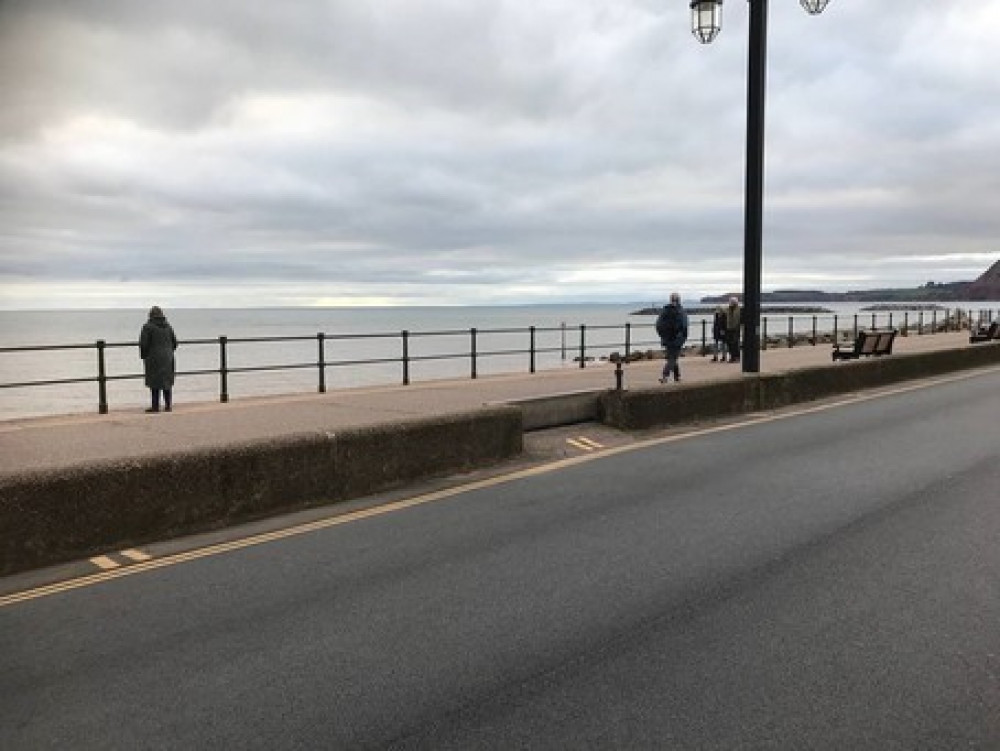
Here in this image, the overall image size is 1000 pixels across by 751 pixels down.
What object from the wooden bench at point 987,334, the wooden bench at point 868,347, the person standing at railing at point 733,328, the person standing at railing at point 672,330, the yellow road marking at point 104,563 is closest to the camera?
the yellow road marking at point 104,563

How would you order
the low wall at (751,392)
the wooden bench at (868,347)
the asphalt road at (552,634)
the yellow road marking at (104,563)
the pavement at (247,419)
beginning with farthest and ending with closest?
1. the wooden bench at (868,347)
2. the low wall at (751,392)
3. the pavement at (247,419)
4. the yellow road marking at (104,563)
5. the asphalt road at (552,634)

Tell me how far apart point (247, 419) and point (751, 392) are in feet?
25.2

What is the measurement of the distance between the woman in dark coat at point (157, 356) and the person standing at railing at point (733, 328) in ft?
48.3

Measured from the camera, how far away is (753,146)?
15.1 m

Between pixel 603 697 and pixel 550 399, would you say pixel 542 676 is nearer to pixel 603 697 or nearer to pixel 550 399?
pixel 603 697

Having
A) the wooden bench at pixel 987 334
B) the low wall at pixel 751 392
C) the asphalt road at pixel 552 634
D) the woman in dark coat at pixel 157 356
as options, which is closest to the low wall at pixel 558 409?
the low wall at pixel 751 392

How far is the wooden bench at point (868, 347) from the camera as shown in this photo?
23.0 metres

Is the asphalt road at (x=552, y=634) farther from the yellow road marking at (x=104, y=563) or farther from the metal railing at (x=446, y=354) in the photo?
the metal railing at (x=446, y=354)

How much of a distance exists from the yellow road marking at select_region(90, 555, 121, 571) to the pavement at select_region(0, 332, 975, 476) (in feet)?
2.38

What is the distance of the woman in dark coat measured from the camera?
48.4ft

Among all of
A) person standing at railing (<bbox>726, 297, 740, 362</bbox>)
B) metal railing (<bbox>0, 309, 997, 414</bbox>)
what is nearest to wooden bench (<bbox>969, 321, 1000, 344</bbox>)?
metal railing (<bbox>0, 309, 997, 414</bbox>)

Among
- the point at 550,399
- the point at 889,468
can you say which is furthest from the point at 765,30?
the point at 889,468

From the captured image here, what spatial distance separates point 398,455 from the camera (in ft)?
29.5

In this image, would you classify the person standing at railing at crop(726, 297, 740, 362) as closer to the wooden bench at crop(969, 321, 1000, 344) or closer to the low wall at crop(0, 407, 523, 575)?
the wooden bench at crop(969, 321, 1000, 344)
